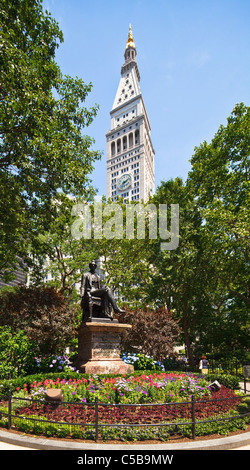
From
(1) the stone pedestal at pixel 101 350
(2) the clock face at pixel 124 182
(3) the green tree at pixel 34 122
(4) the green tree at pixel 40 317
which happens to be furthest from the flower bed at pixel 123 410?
(2) the clock face at pixel 124 182

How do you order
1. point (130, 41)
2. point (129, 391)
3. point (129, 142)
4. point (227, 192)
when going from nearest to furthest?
point (129, 391)
point (227, 192)
point (129, 142)
point (130, 41)

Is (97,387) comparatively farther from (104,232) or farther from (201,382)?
(104,232)

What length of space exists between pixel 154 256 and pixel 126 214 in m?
4.41

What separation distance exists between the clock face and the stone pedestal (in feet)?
356

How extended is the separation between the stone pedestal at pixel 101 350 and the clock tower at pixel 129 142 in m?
99.9

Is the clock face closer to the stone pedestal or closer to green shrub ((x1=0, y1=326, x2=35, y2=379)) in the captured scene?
green shrub ((x1=0, y1=326, x2=35, y2=379))

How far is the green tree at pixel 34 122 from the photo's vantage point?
1076cm

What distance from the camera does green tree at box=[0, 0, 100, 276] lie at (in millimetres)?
10758

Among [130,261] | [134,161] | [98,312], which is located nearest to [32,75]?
[98,312]

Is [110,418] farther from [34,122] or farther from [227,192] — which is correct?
[227,192]
